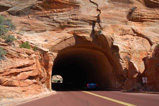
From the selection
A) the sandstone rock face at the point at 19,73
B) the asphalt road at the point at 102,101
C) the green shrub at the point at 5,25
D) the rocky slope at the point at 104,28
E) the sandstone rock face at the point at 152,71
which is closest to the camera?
the asphalt road at the point at 102,101

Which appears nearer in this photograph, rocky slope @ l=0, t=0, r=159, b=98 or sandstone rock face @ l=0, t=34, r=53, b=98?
sandstone rock face @ l=0, t=34, r=53, b=98

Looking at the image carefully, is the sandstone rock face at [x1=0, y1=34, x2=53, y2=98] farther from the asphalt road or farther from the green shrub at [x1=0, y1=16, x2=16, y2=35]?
the green shrub at [x1=0, y1=16, x2=16, y2=35]

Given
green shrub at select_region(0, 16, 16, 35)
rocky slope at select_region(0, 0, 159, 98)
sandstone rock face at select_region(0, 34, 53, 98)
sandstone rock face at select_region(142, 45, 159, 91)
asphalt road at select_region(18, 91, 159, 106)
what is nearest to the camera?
asphalt road at select_region(18, 91, 159, 106)

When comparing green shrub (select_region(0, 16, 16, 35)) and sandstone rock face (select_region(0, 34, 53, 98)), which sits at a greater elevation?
green shrub (select_region(0, 16, 16, 35))

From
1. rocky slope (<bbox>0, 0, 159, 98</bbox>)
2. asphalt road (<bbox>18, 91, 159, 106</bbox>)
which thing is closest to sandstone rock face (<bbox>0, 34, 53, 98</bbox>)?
asphalt road (<bbox>18, 91, 159, 106</bbox>)

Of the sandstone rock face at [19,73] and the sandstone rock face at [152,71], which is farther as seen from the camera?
the sandstone rock face at [152,71]

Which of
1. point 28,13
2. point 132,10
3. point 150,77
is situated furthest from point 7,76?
point 132,10

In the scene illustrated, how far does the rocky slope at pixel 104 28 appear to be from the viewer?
2038cm

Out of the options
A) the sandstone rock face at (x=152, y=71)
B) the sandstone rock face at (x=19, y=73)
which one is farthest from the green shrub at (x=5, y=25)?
the sandstone rock face at (x=152, y=71)

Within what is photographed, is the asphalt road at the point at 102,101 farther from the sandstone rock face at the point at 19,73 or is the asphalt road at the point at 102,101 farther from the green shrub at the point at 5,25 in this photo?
the green shrub at the point at 5,25

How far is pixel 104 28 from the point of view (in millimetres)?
21281

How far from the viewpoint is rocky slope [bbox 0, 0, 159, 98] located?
20.4 meters

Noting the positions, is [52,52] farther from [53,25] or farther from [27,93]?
[27,93]

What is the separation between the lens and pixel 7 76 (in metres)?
11.6
